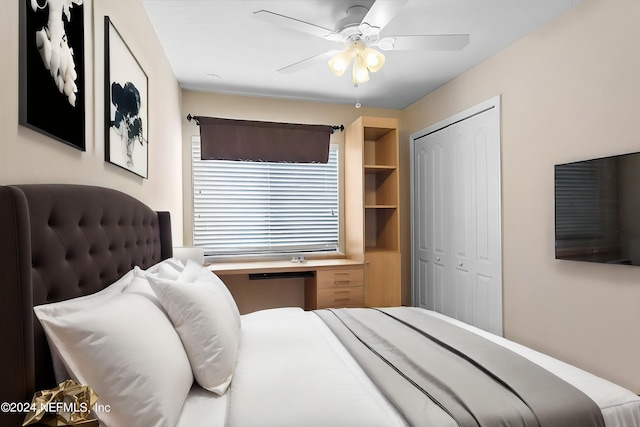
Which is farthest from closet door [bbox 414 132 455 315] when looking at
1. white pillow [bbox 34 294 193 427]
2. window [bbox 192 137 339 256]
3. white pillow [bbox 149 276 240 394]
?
white pillow [bbox 34 294 193 427]

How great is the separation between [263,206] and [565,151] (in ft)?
9.00

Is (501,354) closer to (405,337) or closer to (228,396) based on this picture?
(405,337)

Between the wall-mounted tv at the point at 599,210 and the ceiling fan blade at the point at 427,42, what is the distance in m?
1.04

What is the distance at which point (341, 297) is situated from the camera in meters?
3.32

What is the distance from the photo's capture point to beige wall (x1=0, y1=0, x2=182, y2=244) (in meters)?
0.88

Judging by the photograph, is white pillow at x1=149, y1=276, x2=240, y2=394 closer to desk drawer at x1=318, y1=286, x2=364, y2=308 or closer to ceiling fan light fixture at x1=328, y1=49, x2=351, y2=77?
ceiling fan light fixture at x1=328, y1=49, x2=351, y2=77

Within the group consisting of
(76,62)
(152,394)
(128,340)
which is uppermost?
(76,62)

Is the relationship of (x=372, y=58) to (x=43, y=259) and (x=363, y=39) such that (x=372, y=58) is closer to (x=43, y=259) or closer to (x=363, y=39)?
(x=363, y=39)

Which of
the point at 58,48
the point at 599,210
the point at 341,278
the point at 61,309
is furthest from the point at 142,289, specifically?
the point at 599,210

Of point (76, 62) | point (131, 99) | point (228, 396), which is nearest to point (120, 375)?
point (228, 396)

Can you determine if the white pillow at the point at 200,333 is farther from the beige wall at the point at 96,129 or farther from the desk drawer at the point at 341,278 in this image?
the desk drawer at the point at 341,278

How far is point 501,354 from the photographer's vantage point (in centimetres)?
151

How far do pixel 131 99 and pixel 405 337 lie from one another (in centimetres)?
198

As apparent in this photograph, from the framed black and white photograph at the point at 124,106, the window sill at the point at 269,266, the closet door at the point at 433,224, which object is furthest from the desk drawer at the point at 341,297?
the framed black and white photograph at the point at 124,106
